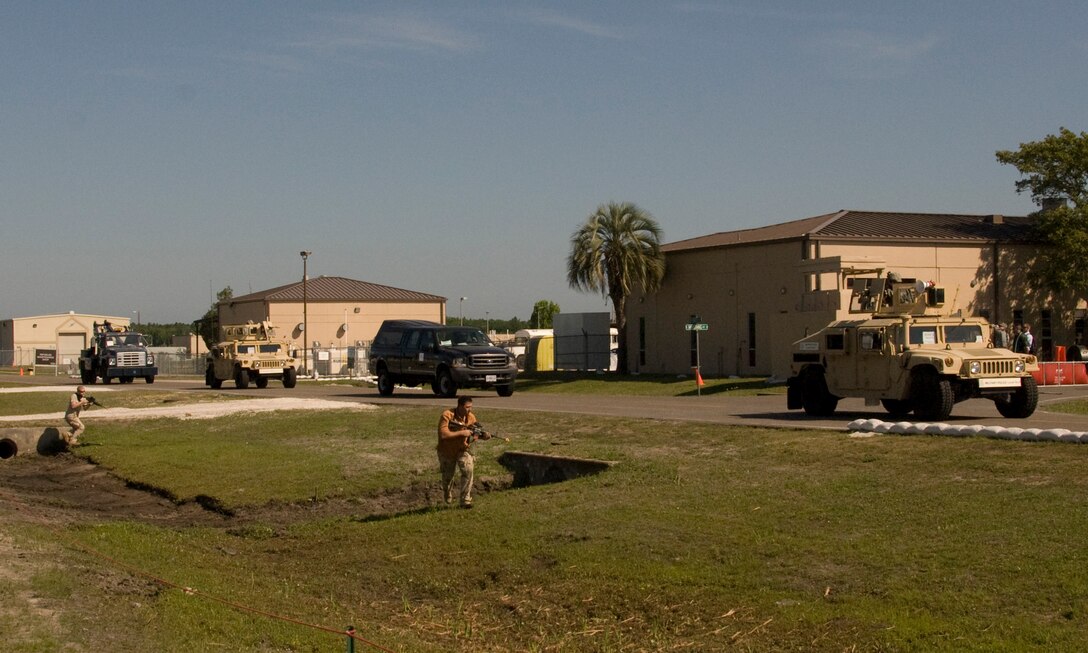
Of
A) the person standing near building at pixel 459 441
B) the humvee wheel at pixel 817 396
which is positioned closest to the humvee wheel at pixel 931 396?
the humvee wheel at pixel 817 396

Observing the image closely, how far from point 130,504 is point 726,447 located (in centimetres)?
936

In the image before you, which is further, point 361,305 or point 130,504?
point 361,305

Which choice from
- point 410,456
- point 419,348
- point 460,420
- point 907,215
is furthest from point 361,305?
point 460,420

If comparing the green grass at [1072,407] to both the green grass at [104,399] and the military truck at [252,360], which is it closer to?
the green grass at [104,399]

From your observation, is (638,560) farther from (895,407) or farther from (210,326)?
(210,326)

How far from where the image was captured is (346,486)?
18.5 meters

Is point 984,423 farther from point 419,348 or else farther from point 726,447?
point 419,348

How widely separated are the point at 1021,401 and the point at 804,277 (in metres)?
18.4

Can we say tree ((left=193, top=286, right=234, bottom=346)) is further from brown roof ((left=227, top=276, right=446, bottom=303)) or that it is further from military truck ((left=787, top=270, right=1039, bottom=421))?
military truck ((left=787, top=270, right=1039, bottom=421))

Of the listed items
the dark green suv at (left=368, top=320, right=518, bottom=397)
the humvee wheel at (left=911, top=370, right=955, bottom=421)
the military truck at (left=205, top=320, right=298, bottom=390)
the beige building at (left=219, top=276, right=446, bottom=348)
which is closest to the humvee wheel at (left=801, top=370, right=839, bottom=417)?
the humvee wheel at (left=911, top=370, right=955, bottom=421)

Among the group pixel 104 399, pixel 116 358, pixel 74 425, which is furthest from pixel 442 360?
pixel 116 358

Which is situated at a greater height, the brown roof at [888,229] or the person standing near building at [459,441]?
the brown roof at [888,229]

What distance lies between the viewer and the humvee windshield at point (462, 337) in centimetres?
3367

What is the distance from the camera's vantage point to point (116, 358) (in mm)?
52375
